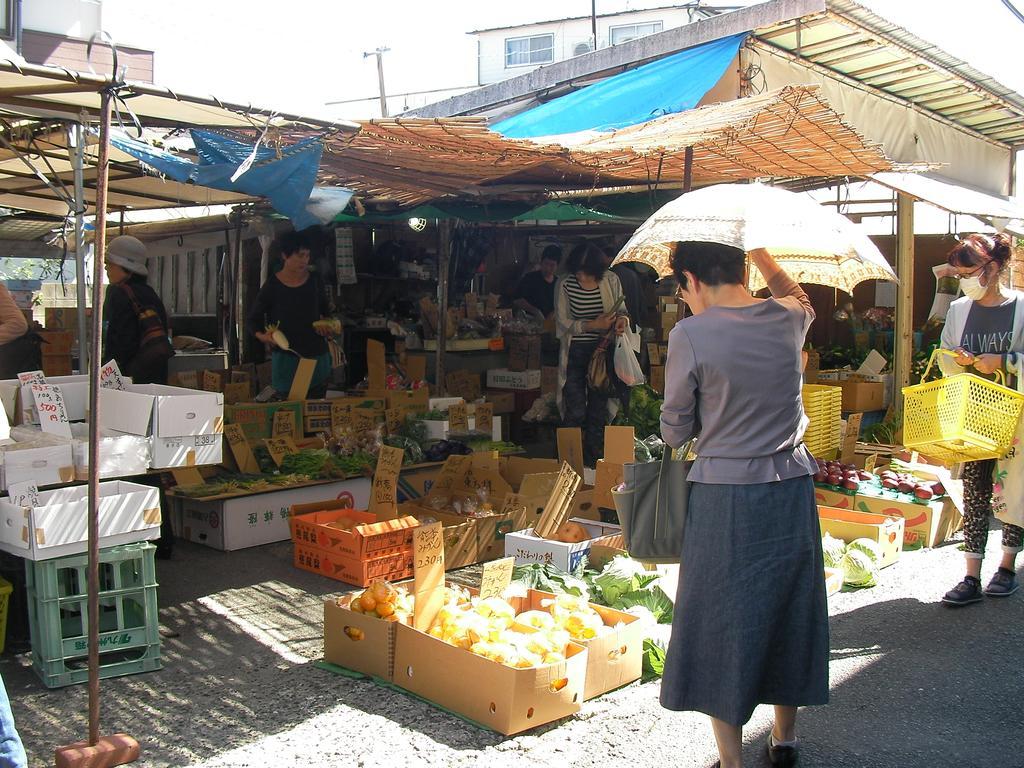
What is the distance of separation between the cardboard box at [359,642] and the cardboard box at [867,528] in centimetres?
308

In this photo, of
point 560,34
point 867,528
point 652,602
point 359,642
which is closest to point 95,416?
point 359,642

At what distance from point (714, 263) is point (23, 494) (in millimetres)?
3032

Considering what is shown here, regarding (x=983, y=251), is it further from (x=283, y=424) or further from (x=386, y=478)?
(x=283, y=424)

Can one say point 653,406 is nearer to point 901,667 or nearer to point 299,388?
point 299,388

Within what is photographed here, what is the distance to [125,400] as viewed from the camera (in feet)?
14.6

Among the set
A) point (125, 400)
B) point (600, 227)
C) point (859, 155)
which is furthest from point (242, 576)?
point (600, 227)

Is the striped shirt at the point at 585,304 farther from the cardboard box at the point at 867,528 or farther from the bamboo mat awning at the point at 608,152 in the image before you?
the cardboard box at the point at 867,528

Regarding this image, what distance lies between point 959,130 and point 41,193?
11.2 metres

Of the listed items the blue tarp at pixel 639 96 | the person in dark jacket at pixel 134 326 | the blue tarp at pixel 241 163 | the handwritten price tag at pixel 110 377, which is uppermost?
the blue tarp at pixel 639 96

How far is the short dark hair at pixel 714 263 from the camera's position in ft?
10.1

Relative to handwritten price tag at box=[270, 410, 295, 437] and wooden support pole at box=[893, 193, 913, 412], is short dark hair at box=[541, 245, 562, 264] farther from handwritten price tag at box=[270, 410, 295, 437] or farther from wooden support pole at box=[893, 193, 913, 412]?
handwritten price tag at box=[270, 410, 295, 437]

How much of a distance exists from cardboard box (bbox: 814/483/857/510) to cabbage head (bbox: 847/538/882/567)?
2.56 ft

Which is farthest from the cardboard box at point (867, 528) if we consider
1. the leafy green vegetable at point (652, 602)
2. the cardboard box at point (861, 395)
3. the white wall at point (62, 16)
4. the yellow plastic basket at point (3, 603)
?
the white wall at point (62, 16)

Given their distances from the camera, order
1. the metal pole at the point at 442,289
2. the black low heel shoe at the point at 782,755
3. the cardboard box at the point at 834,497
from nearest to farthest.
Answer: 1. the black low heel shoe at the point at 782,755
2. the cardboard box at the point at 834,497
3. the metal pole at the point at 442,289
